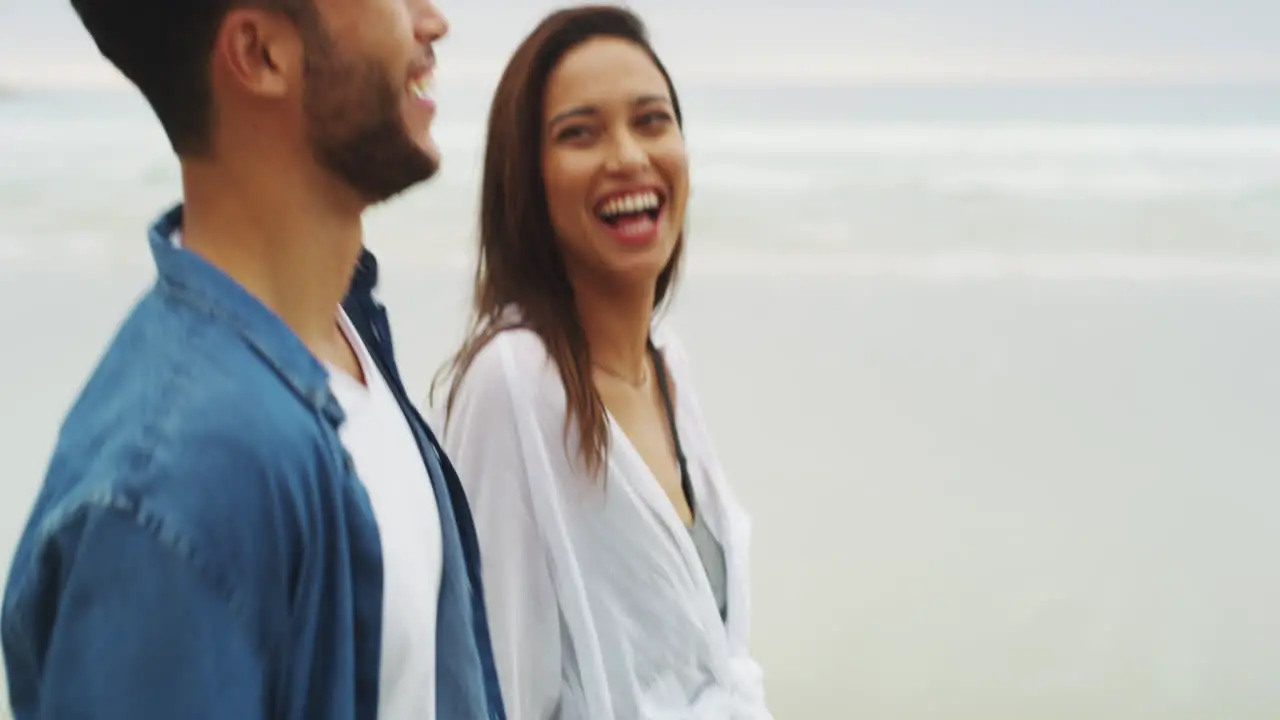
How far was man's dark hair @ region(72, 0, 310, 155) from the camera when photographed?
650 millimetres

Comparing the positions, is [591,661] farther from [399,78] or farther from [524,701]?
[399,78]

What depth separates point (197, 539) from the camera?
21.4 inches

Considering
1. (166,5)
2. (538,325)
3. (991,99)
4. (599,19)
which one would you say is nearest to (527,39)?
(599,19)

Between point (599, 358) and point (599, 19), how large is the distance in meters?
0.31

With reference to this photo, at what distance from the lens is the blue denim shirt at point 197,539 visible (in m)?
0.53

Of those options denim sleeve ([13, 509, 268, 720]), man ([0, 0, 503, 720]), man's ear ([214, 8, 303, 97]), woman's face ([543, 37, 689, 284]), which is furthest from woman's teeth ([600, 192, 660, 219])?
denim sleeve ([13, 509, 268, 720])

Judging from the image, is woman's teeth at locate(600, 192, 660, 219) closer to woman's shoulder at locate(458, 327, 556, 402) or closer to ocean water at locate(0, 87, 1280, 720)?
woman's shoulder at locate(458, 327, 556, 402)

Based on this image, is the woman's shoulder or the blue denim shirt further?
the woman's shoulder

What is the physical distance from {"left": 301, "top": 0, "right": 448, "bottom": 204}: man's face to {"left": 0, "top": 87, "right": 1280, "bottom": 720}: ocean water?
5.02 feet

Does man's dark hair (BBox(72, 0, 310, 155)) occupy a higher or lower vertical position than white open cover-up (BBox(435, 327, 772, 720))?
higher

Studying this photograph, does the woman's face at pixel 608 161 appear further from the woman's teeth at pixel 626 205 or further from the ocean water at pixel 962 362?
the ocean water at pixel 962 362

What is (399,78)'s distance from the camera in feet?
2.28

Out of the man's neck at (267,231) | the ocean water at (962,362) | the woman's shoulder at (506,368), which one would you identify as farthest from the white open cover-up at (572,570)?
the ocean water at (962,362)

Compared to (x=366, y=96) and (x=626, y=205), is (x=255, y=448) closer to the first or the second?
(x=366, y=96)
